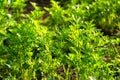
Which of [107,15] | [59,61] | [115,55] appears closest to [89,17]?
[107,15]

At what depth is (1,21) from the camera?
3.06 metres

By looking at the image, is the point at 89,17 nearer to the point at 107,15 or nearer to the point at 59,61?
the point at 107,15

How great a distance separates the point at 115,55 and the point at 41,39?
762mm

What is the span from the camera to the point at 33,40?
284cm

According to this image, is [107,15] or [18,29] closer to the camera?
[18,29]

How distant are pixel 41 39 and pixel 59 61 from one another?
237 millimetres

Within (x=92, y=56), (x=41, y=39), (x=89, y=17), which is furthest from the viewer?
(x=89, y=17)

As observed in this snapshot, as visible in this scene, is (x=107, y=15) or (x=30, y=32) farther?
(x=107, y=15)

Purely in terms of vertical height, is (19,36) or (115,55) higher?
(19,36)

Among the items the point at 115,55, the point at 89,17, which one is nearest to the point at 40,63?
the point at 115,55

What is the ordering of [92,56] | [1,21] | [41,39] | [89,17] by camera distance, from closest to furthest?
[92,56] < [41,39] < [1,21] < [89,17]

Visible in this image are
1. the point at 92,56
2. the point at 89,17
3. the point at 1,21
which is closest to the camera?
the point at 92,56

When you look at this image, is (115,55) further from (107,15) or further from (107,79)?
(107,15)

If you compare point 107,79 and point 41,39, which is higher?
point 41,39
